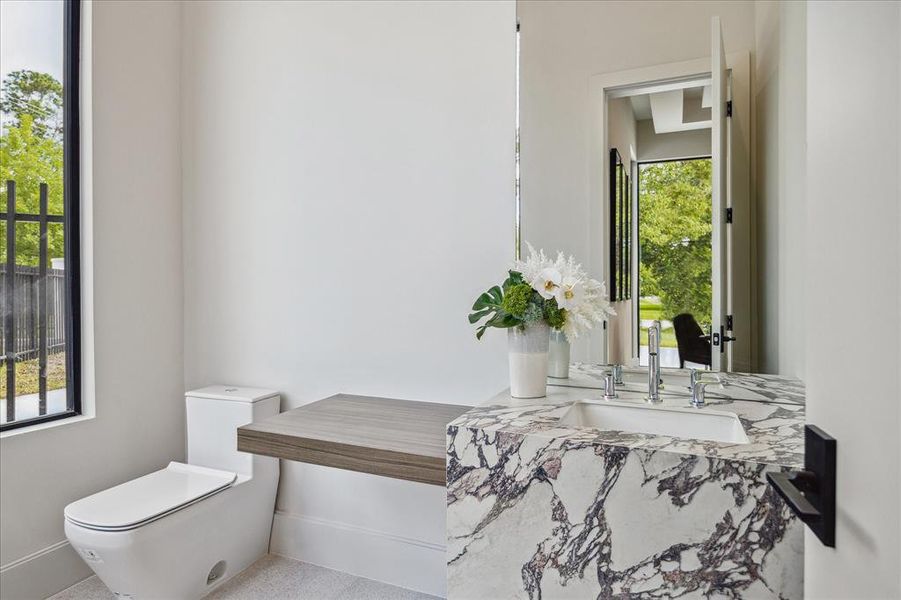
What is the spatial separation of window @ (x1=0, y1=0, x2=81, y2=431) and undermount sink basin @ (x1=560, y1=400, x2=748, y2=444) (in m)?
2.03

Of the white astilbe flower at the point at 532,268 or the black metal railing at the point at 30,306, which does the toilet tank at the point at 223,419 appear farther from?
the white astilbe flower at the point at 532,268

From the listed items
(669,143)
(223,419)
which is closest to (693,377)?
(669,143)

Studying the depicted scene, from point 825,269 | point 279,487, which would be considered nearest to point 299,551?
point 279,487

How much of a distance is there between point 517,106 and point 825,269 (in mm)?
1467

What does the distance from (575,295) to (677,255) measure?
1.13 feet

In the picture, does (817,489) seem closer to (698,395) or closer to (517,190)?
(698,395)

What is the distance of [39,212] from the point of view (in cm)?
215

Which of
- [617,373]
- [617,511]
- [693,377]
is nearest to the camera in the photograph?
[617,511]

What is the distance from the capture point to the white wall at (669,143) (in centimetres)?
164

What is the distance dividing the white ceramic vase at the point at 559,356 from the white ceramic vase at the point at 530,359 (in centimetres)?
18

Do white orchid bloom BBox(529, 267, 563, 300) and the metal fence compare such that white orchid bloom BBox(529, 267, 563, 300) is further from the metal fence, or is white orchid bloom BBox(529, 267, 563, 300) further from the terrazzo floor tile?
the metal fence

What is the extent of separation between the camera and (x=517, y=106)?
1.97 metres

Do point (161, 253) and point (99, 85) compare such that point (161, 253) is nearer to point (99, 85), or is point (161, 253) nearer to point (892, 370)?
point (99, 85)

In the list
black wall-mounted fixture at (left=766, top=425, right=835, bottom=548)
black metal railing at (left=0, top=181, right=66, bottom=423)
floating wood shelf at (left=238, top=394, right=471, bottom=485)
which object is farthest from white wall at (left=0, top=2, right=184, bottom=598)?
black wall-mounted fixture at (left=766, top=425, right=835, bottom=548)
